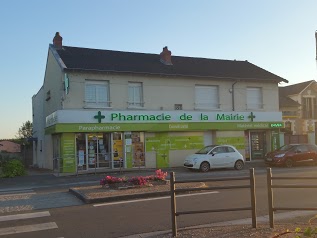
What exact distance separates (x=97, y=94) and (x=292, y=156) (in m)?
12.8

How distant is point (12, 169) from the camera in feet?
69.4

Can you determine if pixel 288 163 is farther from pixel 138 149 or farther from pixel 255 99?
pixel 138 149

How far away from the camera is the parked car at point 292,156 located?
80.5 ft

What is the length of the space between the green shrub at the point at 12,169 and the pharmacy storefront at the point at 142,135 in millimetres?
2243

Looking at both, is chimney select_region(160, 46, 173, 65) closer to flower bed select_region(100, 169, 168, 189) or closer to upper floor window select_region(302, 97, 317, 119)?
flower bed select_region(100, 169, 168, 189)

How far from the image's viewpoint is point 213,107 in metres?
26.9

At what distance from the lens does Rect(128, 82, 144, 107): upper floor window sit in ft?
80.4

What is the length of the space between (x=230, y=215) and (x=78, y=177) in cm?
1260

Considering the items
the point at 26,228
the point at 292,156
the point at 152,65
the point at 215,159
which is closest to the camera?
the point at 26,228

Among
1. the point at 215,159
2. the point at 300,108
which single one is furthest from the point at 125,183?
the point at 300,108

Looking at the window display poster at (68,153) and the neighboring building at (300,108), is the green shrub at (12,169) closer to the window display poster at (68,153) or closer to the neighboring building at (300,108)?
the window display poster at (68,153)

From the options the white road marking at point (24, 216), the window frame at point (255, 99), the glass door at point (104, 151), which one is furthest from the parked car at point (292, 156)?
the white road marking at point (24, 216)

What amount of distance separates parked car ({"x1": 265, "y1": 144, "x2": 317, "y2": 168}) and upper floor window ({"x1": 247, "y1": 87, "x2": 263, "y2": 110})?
166 inches

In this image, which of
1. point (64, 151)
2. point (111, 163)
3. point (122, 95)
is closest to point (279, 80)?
point (122, 95)
